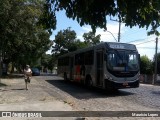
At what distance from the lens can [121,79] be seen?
19.6m

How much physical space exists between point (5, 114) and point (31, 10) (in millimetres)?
17865

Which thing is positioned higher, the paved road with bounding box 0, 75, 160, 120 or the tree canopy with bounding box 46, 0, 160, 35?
the tree canopy with bounding box 46, 0, 160, 35

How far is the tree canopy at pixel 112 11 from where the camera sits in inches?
174

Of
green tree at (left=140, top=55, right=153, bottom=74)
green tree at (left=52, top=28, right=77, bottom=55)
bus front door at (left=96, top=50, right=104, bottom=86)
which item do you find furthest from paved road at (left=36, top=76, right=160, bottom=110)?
green tree at (left=52, top=28, right=77, bottom=55)

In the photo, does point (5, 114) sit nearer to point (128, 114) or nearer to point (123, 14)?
point (128, 114)

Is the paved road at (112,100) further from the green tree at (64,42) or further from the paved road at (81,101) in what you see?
the green tree at (64,42)

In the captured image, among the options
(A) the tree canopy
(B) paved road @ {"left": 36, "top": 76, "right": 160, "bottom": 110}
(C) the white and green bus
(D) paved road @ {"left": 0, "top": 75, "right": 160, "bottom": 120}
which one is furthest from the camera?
(C) the white and green bus

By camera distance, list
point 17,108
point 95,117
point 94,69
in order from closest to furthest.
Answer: point 95,117, point 17,108, point 94,69

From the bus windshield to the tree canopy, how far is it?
1463 cm

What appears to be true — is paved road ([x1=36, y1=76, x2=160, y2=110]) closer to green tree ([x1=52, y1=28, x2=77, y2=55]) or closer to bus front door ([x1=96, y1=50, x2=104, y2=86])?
bus front door ([x1=96, y1=50, x2=104, y2=86])

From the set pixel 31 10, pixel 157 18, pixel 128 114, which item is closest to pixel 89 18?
pixel 157 18

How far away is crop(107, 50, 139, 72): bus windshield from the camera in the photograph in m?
19.6

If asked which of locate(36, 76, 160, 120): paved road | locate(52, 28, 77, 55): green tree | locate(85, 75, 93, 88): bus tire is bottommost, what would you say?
locate(36, 76, 160, 120): paved road

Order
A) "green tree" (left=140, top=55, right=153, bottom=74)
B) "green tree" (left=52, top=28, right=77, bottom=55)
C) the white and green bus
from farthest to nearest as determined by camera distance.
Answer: "green tree" (left=52, top=28, right=77, bottom=55), "green tree" (left=140, top=55, right=153, bottom=74), the white and green bus
